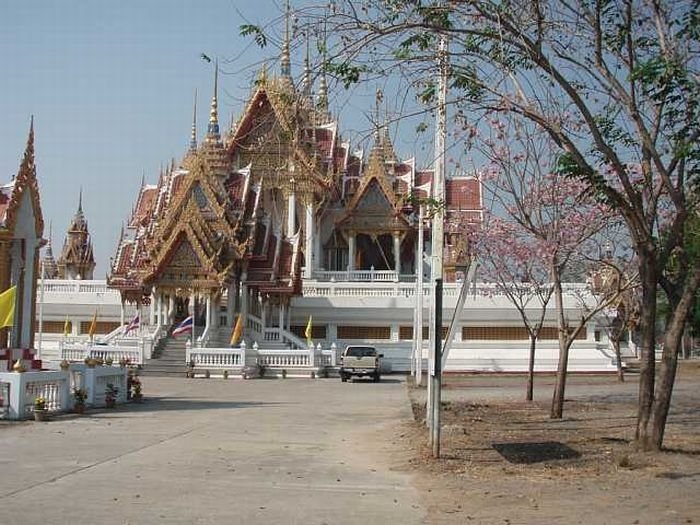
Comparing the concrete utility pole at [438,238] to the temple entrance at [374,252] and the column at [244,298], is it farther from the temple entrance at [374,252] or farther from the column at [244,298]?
the temple entrance at [374,252]

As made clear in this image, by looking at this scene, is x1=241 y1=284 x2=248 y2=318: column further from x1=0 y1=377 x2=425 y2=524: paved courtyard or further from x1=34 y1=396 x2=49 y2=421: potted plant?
x1=34 y1=396 x2=49 y2=421: potted plant

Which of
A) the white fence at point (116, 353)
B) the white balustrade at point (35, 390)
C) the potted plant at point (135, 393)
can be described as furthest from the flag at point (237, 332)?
the white balustrade at point (35, 390)

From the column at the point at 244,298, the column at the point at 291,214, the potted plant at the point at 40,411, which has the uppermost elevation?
the column at the point at 291,214

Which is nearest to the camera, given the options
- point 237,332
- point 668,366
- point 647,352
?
point 668,366

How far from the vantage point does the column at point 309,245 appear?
1783 inches

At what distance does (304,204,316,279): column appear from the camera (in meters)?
45.3

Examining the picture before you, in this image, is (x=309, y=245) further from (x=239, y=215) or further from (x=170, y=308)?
(x=170, y=308)

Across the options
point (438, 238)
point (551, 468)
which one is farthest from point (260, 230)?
point (551, 468)

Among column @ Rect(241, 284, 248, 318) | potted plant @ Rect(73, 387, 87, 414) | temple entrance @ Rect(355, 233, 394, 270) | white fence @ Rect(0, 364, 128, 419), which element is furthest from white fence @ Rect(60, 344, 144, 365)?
temple entrance @ Rect(355, 233, 394, 270)

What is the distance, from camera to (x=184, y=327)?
37250 millimetres

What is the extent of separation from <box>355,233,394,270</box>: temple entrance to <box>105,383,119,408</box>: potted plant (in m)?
31.1

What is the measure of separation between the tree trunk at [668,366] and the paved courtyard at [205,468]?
3.56 meters

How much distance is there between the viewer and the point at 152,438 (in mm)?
13359

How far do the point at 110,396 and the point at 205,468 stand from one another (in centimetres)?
915
